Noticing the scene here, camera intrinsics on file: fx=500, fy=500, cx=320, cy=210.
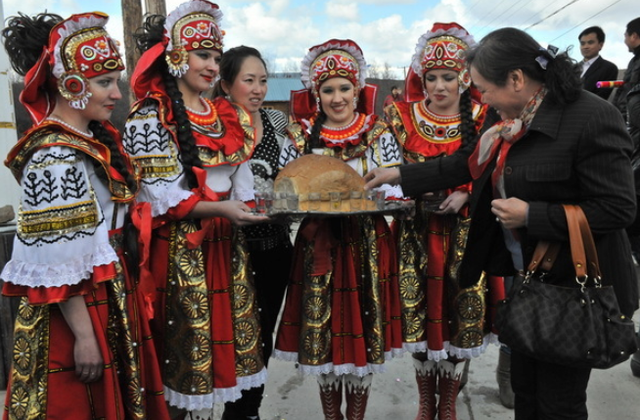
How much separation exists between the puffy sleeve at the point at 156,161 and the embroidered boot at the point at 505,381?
2.33 meters

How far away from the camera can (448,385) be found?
9.71 feet

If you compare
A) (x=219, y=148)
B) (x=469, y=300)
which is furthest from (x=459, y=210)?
(x=219, y=148)

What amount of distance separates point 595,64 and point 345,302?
19.5 feet

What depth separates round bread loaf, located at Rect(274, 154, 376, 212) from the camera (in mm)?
2223

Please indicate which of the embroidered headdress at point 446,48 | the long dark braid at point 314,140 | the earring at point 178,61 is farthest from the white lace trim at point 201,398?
the embroidered headdress at point 446,48

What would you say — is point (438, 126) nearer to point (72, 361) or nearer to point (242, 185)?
point (242, 185)

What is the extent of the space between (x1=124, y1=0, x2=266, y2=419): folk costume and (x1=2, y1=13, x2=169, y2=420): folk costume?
0.26m

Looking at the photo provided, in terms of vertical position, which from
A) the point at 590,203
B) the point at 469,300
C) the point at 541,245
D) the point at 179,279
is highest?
the point at 590,203

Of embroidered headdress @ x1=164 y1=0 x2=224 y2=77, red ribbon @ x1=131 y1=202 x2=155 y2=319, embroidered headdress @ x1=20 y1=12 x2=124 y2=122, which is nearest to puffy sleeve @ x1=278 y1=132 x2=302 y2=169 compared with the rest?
embroidered headdress @ x1=164 y1=0 x2=224 y2=77

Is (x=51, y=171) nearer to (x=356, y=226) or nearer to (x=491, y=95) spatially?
(x=356, y=226)

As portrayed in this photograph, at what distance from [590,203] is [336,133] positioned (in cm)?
139

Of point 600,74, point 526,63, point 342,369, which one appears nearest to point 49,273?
point 342,369

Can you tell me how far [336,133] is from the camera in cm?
277

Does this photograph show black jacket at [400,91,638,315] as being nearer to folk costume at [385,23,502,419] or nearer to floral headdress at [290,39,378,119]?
folk costume at [385,23,502,419]
